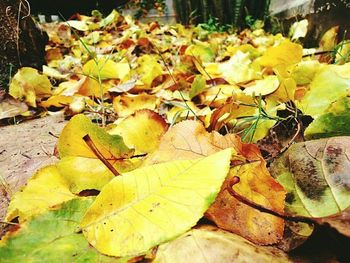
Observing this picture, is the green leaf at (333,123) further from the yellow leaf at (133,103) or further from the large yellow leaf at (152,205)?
the yellow leaf at (133,103)

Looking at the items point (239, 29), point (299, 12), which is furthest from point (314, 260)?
point (239, 29)

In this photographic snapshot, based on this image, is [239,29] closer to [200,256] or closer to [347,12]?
[347,12]

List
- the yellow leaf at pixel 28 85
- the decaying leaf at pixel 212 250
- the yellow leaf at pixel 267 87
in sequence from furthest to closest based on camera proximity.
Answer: the yellow leaf at pixel 28 85, the yellow leaf at pixel 267 87, the decaying leaf at pixel 212 250

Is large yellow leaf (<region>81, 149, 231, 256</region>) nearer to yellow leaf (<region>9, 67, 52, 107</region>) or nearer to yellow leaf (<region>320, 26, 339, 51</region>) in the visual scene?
yellow leaf (<region>9, 67, 52, 107</region>)

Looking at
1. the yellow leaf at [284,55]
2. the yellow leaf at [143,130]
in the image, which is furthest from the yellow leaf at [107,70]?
the yellow leaf at [143,130]

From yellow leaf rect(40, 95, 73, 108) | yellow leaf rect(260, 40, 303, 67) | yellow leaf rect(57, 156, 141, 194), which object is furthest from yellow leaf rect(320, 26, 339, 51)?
yellow leaf rect(57, 156, 141, 194)
